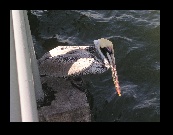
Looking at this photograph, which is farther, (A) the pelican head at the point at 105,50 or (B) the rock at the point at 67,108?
(A) the pelican head at the point at 105,50

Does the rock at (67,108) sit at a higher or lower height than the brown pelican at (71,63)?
lower

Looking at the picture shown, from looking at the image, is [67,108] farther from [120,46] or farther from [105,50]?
[120,46]

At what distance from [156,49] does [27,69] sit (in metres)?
3.82

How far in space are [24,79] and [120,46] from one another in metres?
3.95

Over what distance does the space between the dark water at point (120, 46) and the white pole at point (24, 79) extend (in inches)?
79.0

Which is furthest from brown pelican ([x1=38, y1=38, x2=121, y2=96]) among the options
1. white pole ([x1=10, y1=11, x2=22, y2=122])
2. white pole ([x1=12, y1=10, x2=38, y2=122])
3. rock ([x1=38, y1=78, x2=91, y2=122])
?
white pole ([x1=10, y1=11, x2=22, y2=122])

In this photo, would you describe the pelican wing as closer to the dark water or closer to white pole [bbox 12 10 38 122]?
the dark water

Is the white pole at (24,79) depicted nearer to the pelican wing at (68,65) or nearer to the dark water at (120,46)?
the pelican wing at (68,65)

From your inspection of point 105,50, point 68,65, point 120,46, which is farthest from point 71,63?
point 120,46

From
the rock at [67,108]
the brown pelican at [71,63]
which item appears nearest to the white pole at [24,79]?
the rock at [67,108]

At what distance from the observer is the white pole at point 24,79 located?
2311mm

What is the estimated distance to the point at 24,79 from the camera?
268 cm

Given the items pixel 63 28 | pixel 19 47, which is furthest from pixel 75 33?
pixel 19 47
